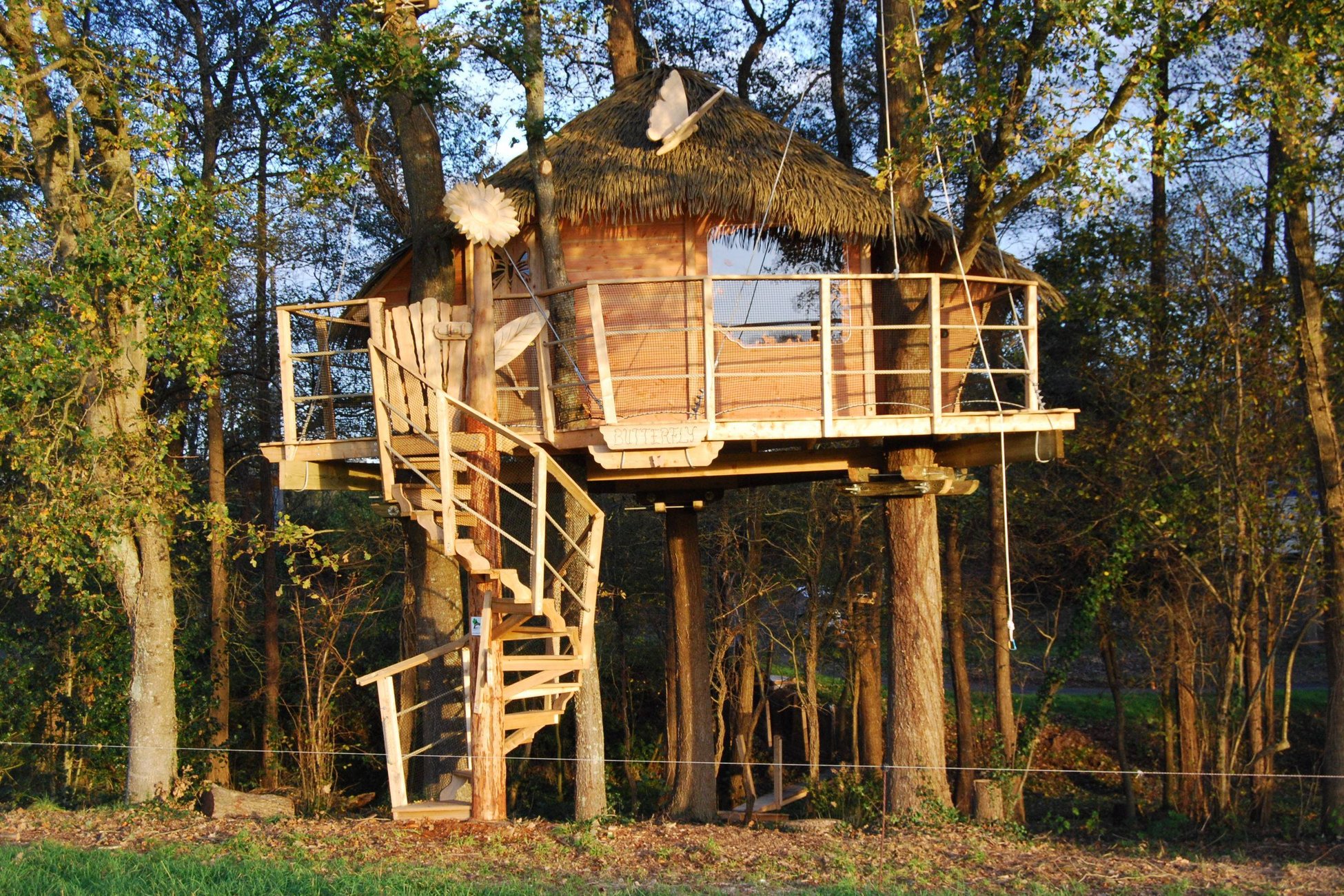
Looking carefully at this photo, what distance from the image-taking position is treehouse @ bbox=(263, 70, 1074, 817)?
33.3ft

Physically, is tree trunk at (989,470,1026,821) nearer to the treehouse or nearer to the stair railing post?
the treehouse

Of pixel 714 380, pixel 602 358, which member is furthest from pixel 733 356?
pixel 602 358

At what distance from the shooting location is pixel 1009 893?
776cm

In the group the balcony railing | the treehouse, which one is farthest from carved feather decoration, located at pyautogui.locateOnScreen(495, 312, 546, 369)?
the balcony railing

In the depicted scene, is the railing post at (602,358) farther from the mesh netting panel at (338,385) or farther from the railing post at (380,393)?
the mesh netting panel at (338,385)

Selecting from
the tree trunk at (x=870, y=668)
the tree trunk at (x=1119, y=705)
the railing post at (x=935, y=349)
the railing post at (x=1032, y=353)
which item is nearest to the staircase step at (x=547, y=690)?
the railing post at (x=935, y=349)

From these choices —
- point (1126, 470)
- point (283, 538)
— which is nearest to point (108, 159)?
point (283, 538)

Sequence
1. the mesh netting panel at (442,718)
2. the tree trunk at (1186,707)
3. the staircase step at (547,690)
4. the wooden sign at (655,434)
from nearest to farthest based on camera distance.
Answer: the wooden sign at (655,434) → the staircase step at (547,690) → the mesh netting panel at (442,718) → the tree trunk at (1186,707)

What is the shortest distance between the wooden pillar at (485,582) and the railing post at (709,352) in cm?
195

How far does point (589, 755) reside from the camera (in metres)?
12.5

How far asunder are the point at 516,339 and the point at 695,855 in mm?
4834

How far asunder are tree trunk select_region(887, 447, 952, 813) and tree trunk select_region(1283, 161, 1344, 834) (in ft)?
15.4

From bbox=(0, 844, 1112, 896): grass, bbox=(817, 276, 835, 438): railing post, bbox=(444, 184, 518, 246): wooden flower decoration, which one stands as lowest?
bbox=(0, 844, 1112, 896): grass

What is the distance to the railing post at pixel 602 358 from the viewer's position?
9.93 metres
